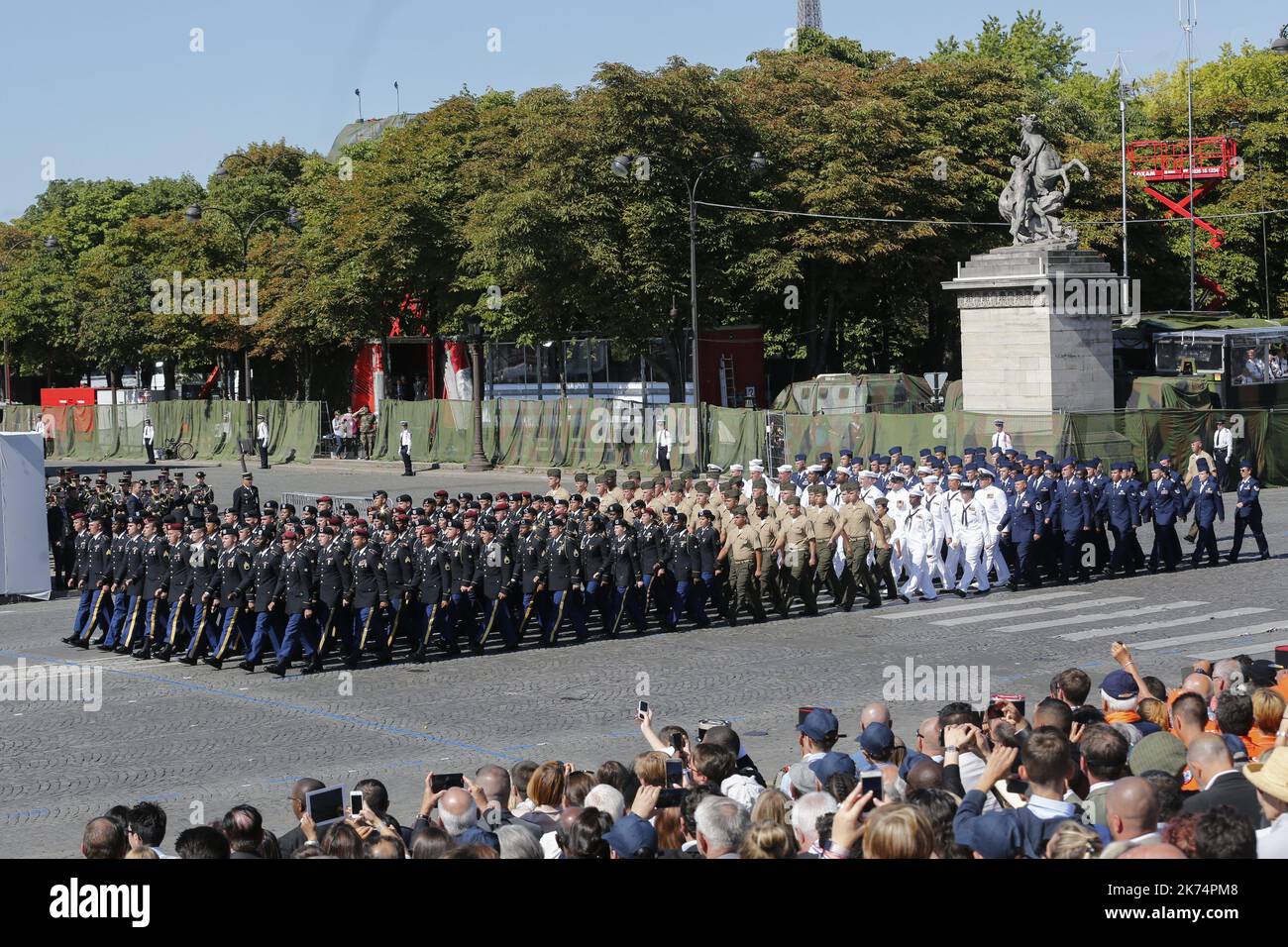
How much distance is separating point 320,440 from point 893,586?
3087 cm

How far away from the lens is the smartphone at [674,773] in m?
7.47

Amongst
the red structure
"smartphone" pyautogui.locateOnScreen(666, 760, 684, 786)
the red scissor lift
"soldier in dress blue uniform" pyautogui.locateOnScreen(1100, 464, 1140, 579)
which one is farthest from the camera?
the red structure

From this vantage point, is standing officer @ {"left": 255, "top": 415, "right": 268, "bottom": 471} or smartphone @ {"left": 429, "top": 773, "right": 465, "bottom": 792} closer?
smartphone @ {"left": 429, "top": 773, "right": 465, "bottom": 792}

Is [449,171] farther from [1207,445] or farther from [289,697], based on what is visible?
[289,697]

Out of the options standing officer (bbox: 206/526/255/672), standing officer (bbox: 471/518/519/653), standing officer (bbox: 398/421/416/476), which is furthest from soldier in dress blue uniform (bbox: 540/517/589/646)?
standing officer (bbox: 398/421/416/476)

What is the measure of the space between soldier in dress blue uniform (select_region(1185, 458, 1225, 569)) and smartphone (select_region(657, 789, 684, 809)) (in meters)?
17.0

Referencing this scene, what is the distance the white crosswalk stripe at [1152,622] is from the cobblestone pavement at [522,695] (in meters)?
0.03

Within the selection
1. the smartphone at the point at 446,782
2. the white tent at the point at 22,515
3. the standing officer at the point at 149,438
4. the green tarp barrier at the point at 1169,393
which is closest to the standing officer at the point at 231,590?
the white tent at the point at 22,515

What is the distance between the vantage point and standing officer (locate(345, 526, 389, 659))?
1669 cm

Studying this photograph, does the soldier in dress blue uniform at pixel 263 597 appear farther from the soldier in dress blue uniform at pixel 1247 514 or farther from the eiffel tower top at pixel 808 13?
the eiffel tower top at pixel 808 13

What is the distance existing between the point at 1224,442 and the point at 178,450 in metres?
33.3

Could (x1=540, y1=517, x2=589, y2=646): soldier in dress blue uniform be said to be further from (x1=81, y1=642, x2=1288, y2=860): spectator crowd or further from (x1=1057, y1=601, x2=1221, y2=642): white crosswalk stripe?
(x1=81, y1=642, x2=1288, y2=860): spectator crowd

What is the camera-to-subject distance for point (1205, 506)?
2217cm
